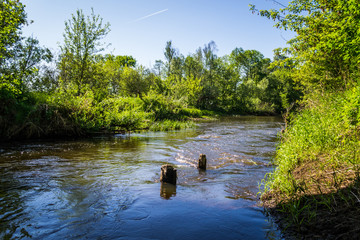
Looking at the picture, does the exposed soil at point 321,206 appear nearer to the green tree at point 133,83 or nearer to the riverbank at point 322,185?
the riverbank at point 322,185

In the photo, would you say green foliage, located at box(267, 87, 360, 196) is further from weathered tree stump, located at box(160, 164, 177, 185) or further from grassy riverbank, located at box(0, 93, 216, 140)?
grassy riverbank, located at box(0, 93, 216, 140)

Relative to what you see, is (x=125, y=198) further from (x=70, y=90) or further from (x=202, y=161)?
(x=70, y=90)

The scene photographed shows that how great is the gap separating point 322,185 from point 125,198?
3802 millimetres

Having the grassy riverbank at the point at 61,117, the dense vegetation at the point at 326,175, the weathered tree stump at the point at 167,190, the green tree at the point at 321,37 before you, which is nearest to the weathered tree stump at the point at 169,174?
the weathered tree stump at the point at 167,190

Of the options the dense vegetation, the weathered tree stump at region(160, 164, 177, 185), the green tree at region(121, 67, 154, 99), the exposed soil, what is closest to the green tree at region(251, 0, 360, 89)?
the dense vegetation

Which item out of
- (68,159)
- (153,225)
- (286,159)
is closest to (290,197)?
(286,159)

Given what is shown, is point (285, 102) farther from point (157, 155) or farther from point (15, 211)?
point (15, 211)

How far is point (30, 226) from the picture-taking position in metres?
3.62

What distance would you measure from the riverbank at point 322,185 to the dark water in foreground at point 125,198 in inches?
15.5

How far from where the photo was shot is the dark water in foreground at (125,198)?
355 centimetres

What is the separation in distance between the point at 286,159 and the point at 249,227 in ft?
8.86

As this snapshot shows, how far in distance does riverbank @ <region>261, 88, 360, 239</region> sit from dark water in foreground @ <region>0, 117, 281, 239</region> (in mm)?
394

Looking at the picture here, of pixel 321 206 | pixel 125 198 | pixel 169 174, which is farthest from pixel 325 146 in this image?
pixel 125 198

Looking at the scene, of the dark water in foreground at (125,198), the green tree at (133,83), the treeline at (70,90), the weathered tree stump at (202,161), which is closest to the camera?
the dark water in foreground at (125,198)
